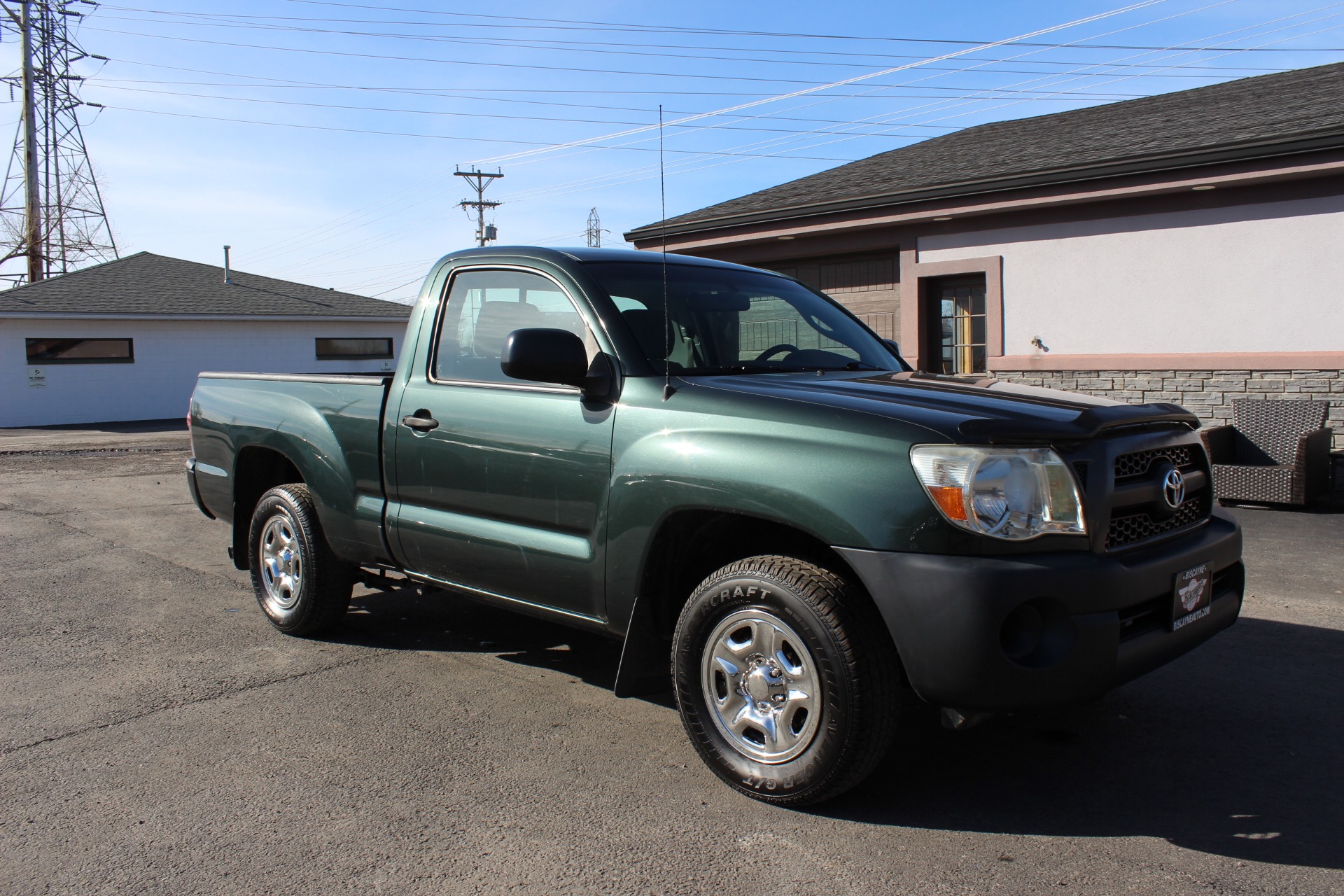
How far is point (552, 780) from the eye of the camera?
12.0ft

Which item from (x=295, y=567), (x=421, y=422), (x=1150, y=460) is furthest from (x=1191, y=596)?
(x=295, y=567)

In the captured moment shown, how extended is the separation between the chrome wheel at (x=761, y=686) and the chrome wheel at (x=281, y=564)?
2.77 meters

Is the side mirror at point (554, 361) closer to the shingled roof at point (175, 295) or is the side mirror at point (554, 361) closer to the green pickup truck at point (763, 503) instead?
the green pickup truck at point (763, 503)

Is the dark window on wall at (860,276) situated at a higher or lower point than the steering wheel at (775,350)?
higher

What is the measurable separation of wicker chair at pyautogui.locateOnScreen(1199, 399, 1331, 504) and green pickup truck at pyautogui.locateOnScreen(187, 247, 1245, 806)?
579 centimetres

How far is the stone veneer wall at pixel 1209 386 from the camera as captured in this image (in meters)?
9.80

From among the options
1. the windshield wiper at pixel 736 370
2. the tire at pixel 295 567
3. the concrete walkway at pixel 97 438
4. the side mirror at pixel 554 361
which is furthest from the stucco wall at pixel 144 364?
the side mirror at pixel 554 361

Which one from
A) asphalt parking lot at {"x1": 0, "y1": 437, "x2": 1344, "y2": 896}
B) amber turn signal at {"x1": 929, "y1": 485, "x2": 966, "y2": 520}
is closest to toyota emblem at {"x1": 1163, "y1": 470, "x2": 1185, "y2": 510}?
amber turn signal at {"x1": 929, "y1": 485, "x2": 966, "y2": 520}

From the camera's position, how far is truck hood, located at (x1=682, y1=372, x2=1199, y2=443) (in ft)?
10.3

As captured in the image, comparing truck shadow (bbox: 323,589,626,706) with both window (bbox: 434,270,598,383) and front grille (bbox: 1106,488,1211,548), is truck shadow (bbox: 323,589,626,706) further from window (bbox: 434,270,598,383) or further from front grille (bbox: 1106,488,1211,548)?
front grille (bbox: 1106,488,1211,548)

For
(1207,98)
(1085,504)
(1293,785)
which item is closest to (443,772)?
(1085,504)

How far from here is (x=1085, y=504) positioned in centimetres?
313

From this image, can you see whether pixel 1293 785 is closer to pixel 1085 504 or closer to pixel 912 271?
pixel 1085 504

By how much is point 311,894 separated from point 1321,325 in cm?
1027
